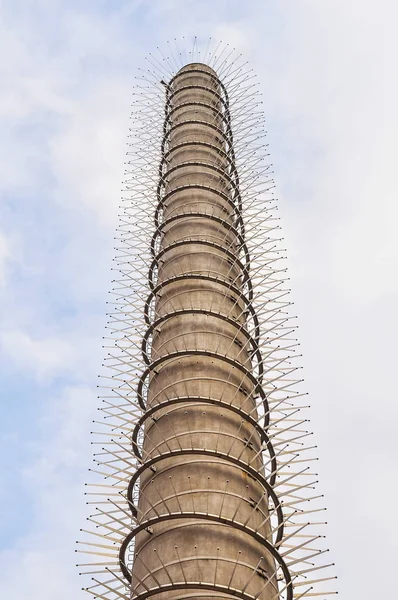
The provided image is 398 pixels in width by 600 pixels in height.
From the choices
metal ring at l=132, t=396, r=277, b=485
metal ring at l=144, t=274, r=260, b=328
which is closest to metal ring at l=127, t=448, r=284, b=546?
metal ring at l=132, t=396, r=277, b=485

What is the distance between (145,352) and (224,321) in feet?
9.74

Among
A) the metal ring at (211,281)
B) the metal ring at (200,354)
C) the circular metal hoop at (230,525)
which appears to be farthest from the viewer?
the metal ring at (211,281)

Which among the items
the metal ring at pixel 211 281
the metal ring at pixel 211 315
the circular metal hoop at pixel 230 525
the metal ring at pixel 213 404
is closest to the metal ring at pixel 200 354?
the metal ring at pixel 211 315

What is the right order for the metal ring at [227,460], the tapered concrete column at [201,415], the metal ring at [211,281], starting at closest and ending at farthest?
the tapered concrete column at [201,415]
the metal ring at [227,460]
the metal ring at [211,281]

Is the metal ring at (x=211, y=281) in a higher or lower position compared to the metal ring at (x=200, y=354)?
higher

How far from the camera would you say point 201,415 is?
21.5 metres

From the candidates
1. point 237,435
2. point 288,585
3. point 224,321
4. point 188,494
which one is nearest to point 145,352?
point 224,321

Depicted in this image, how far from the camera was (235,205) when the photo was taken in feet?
105

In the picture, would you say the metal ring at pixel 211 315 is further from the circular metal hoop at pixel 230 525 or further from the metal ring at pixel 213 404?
the circular metal hoop at pixel 230 525

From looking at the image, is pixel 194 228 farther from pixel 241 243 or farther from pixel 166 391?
pixel 166 391

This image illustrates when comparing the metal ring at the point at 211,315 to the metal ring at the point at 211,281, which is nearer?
the metal ring at the point at 211,315

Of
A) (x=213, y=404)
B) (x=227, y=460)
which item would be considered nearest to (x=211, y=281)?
(x=213, y=404)

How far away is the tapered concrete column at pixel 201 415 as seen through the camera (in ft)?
58.6

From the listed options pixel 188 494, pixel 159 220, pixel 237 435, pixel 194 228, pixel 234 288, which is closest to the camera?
pixel 188 494
